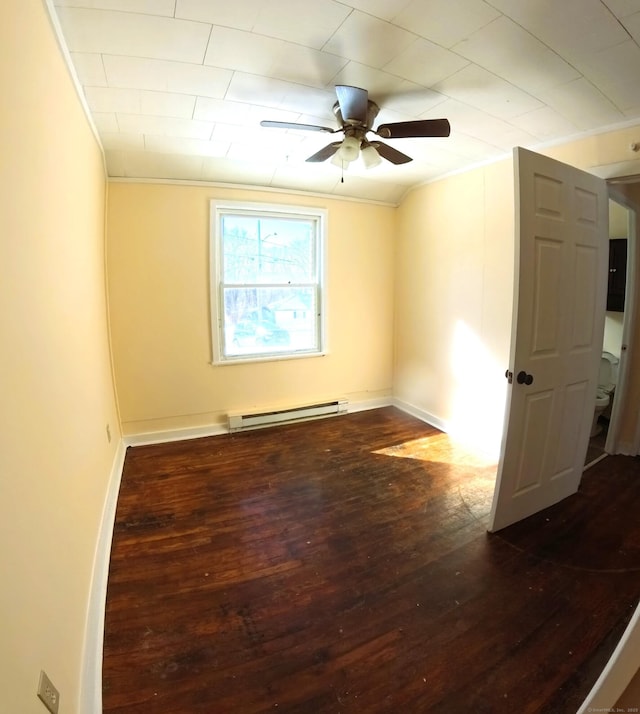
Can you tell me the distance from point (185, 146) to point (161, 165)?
1.30 ft

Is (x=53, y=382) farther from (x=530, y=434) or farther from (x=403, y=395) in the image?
(x=403, y=395)

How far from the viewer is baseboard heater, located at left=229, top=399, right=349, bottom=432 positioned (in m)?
3.37

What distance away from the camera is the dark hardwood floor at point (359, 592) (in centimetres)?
117

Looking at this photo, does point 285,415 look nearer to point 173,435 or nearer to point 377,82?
point 173,435

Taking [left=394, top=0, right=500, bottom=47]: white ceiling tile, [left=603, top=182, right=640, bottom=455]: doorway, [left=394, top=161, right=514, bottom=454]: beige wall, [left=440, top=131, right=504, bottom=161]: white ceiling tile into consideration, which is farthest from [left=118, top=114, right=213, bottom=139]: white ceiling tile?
[left=603, top=182, right=640, bottom=455]: doorway

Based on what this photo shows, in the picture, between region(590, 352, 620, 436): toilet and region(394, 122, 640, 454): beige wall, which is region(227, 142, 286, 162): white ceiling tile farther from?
region(590, 352, 620, 436): toilet

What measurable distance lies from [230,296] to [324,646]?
9.25ft

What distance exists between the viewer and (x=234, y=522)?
2.05 meters

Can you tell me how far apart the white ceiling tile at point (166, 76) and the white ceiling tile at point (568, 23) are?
4.20 ft

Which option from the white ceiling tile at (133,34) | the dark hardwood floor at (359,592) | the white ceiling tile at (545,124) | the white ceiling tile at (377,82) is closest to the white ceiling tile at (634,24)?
the white ceiling tile at (545,124)

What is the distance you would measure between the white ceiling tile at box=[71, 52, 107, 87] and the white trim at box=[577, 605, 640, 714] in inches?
109

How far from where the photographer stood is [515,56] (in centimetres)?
152

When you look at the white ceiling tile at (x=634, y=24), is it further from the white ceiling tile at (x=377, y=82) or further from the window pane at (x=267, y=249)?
the window pane at (x=267, y=249)

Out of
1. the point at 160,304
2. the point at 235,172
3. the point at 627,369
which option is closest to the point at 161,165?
the point at 235,172
